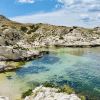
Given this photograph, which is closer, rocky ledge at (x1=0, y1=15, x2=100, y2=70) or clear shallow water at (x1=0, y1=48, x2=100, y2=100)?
clear shallow water at (x1=0, y1=48, x2=100, y2=100)

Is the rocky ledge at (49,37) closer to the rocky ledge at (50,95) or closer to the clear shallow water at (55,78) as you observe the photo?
the clear shallow water at (55,78)

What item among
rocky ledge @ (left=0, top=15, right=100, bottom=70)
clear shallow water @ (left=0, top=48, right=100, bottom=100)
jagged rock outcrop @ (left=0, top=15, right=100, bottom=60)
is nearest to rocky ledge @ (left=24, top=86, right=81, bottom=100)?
clear shallow water @ (left=0, top=48, right=100, bottom=100)

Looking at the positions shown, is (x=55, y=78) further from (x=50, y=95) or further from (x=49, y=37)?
(x=49, y=37)

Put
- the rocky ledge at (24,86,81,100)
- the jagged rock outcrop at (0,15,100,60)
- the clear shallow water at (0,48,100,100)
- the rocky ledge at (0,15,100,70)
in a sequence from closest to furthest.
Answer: the rocky ledge at (24,86,81,100) → the clear shallow water at (0,48,100,100) → the rocky ledge at (0,15,100,70) → the jagged rock outcrop at (0,15,100,60)

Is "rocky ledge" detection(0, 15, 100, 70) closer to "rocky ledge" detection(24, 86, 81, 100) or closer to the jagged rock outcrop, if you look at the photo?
the jagged rock outcrop

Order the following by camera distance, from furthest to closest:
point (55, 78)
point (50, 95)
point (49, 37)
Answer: point (49, 37)
point (55, 78)
point (50, 95)

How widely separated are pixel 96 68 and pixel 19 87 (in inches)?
1325

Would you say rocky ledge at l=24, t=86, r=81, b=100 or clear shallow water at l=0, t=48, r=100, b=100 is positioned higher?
rocky ledge at l=24, t=86, r=81, b=100

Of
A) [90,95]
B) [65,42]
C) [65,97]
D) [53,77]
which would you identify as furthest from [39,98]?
[65,42]

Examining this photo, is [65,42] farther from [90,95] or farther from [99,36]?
[90,95]

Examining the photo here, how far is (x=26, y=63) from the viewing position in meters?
94.9

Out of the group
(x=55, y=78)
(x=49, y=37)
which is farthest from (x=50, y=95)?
(x=49, y=37)

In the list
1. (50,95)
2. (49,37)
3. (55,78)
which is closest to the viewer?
(50,95)

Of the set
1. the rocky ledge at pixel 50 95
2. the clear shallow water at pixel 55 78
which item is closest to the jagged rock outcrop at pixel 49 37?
the clear shallow water at pixel 55 78
